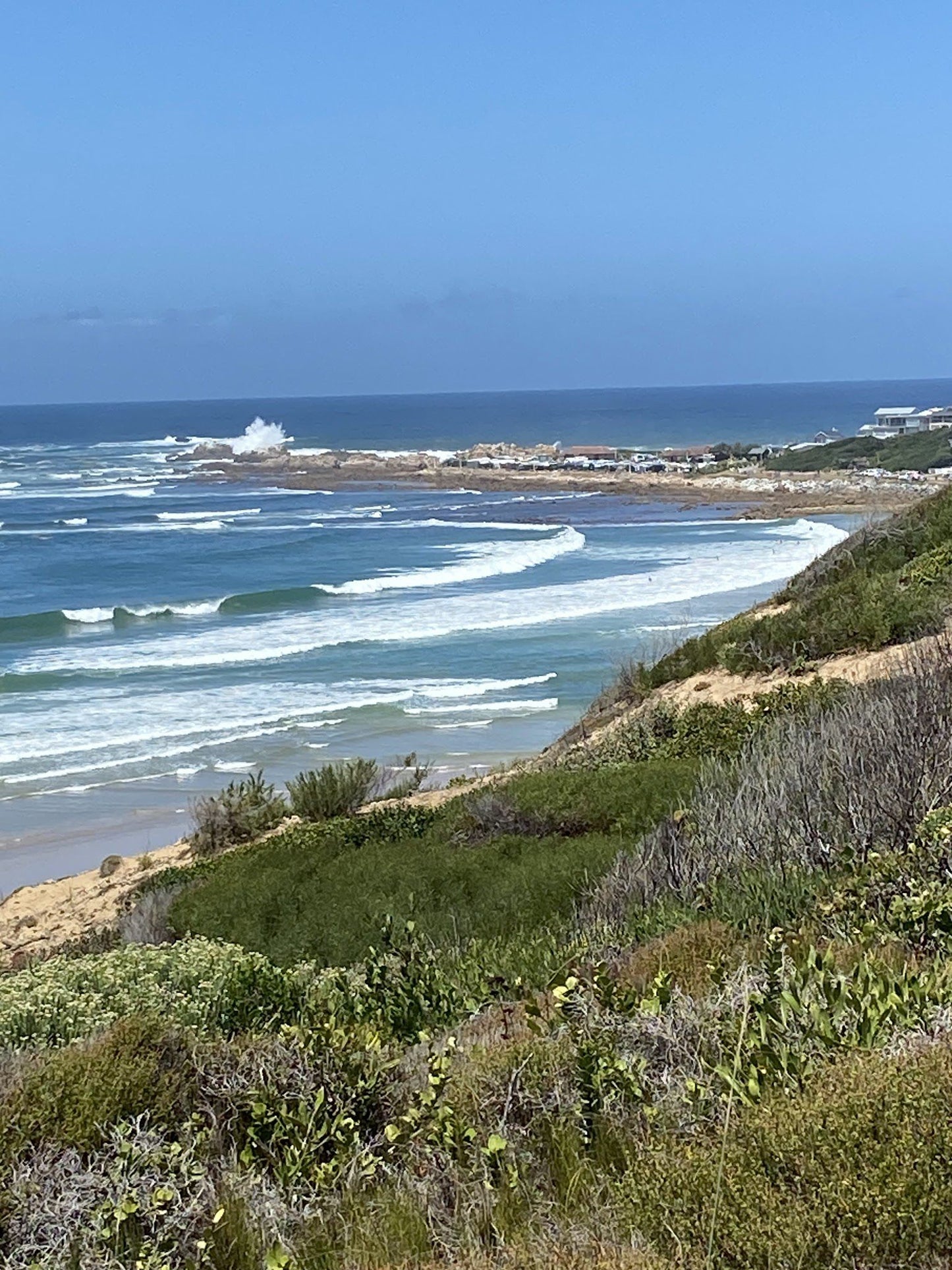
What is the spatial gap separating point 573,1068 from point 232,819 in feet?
33.8

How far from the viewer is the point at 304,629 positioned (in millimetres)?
30656

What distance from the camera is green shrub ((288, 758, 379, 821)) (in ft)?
45.8

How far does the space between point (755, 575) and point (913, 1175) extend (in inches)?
1340

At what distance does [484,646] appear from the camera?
2734 centimetres

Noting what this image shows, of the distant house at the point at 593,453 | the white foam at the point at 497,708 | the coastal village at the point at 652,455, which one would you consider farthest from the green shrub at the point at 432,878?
the distant house at the point at 593,453

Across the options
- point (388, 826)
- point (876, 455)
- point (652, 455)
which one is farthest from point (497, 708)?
point (652, 455)

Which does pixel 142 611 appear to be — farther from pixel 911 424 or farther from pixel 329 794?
pixel 911 424

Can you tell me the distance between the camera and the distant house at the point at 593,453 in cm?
8700

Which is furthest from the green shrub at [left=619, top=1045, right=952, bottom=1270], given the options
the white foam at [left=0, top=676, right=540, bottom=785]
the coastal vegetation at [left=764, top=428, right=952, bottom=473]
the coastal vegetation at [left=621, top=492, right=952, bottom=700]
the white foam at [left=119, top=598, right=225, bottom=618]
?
the coastal vegetation at [left=764, top=428, right=952, bottom=473]

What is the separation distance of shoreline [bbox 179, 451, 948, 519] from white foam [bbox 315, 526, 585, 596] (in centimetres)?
1266

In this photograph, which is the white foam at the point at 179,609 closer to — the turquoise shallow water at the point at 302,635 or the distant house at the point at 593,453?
the turquoise shallow water at the point at 302,635

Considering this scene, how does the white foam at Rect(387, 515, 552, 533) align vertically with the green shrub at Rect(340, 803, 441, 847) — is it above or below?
above

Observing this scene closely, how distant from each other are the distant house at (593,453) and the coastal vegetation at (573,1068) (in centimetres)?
7955

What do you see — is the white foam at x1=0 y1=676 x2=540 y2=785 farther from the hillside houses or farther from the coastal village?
the hillside houses
